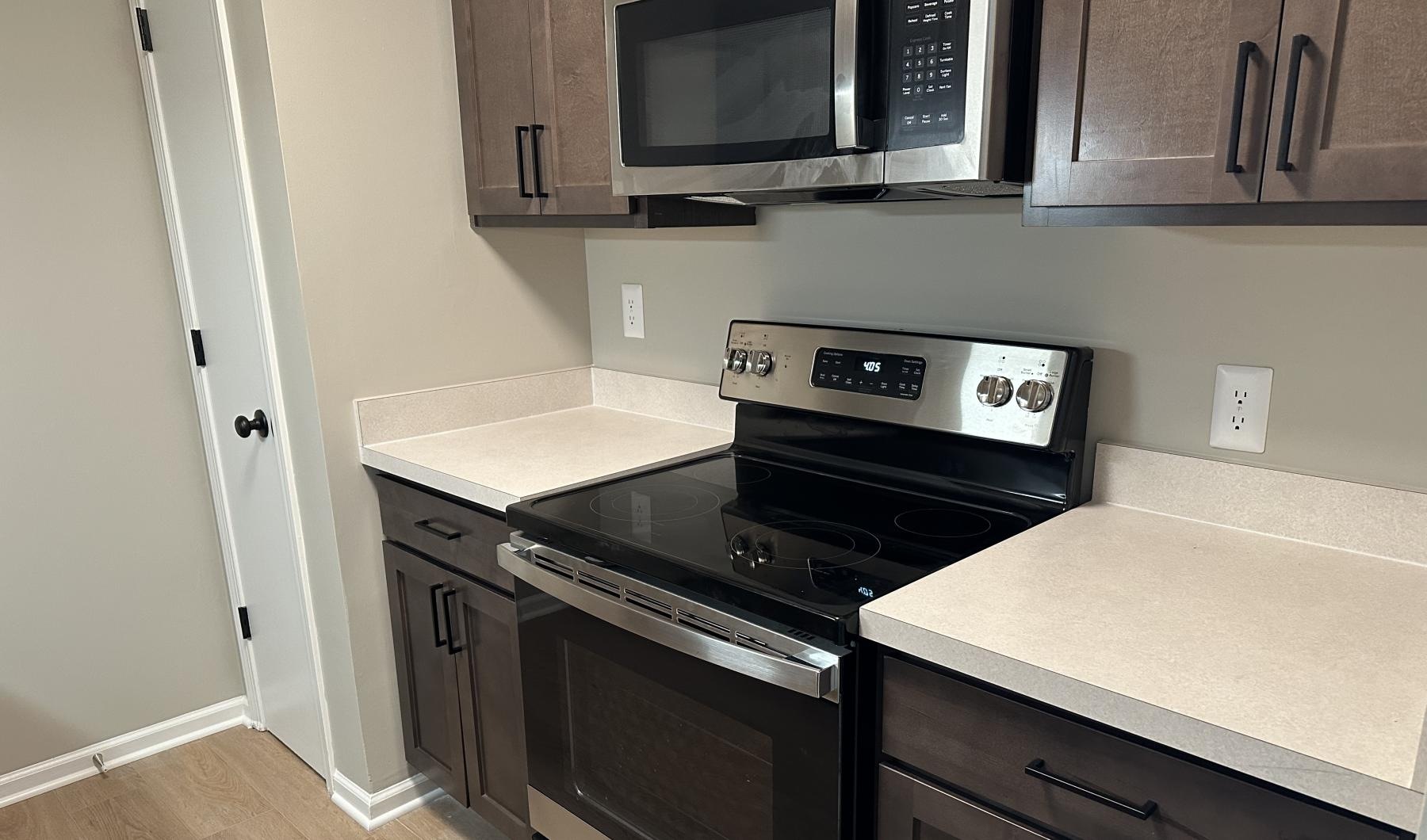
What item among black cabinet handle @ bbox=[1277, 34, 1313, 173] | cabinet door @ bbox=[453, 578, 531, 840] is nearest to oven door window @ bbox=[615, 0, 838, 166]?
black cabinet handle @ bbox=[1277, 34, 1313, 173]

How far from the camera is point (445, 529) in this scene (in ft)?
6.11

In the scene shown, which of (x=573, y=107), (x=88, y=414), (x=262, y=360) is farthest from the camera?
(x=88, y=414)

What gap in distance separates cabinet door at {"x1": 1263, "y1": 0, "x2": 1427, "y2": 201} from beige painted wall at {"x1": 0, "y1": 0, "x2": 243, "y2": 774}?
7.93 feet

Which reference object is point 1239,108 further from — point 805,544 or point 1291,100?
point 805,544

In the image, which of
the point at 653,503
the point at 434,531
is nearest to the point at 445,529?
the point at 434,531

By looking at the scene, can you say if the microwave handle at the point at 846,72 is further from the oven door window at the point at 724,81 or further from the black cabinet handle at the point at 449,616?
the black cabinet handle at the point at 449,616

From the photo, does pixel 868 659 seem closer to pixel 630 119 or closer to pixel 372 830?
pixel 630 119

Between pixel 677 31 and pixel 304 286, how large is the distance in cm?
91

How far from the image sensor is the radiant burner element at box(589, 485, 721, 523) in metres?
1.51

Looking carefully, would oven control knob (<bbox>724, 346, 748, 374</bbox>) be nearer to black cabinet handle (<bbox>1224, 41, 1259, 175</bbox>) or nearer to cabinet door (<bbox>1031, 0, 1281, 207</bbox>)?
cabinet door (<bbox>1031, 0, 1281, 207</bbox>)

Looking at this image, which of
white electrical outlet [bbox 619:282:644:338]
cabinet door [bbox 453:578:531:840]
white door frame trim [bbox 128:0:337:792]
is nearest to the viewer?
cabinet door [bbox 453:578:531:840]

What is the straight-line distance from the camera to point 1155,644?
1.00 m

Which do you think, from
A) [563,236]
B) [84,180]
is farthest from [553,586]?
[84,180]

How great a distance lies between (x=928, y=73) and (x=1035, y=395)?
1.68 feet
